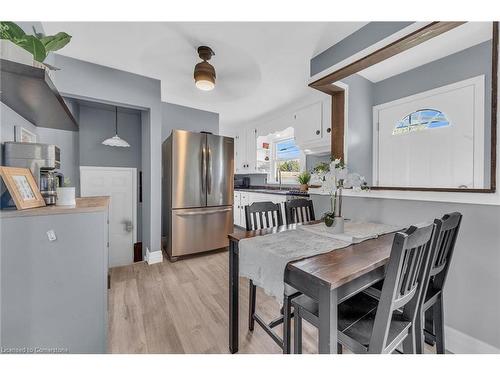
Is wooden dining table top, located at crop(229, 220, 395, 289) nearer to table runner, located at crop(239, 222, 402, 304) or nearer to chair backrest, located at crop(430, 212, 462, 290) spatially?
table runner, located at crop(239, 222, 402, 304)

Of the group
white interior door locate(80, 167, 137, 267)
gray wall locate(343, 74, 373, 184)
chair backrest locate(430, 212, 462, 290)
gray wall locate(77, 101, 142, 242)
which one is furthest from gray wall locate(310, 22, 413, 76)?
white interior door locate(80, 167, 137, 267)

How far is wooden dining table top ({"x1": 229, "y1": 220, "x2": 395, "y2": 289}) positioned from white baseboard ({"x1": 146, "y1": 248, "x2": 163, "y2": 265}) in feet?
A: 7.17

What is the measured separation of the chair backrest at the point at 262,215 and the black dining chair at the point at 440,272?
1.09 m

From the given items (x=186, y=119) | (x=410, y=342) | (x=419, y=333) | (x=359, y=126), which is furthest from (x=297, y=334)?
(x=186, y=119)

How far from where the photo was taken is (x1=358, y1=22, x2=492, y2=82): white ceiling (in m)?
1.95

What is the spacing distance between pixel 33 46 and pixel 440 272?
2594mm

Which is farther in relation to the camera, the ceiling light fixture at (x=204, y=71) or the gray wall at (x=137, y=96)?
the gray wall at (x=137, y=96)

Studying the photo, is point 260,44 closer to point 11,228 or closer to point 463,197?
point 463,197

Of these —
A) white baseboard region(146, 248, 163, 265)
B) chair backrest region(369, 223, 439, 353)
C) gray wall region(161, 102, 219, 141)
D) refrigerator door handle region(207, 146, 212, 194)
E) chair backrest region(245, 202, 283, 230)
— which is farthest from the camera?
gray wall region(161, 102, 219, 141)

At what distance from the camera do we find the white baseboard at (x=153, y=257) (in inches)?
116

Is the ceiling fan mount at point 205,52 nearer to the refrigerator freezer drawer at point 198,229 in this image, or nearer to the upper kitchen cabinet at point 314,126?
the upper kitchen cabinet at point 314,126

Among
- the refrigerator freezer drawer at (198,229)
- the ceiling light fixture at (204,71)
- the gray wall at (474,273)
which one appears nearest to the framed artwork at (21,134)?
the ceiling light fixture at (204,71)

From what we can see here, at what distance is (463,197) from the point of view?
141 centimetres
